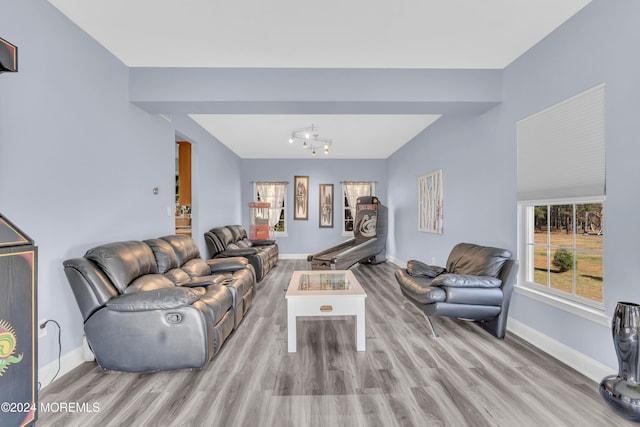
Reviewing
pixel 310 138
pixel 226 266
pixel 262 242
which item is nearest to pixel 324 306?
pixel 226 266

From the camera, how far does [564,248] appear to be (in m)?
2.65

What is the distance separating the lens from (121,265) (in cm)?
248

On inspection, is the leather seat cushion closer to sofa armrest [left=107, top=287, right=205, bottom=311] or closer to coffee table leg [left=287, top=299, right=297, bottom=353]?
coffee table leg [left=287, top=299, right=297, bottom=353]

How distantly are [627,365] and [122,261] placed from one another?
12.0 feet

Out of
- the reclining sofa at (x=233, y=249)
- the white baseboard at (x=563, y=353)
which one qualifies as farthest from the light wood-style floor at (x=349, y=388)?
the reclining sofa at (x=233, y=249)

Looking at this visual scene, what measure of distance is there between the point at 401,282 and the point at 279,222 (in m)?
5.43

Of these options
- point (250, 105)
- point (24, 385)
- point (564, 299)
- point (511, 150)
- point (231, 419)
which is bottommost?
point (231, 419)

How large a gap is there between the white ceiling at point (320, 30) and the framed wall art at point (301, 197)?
5151 millimetres

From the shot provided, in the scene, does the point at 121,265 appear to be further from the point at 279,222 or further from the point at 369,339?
the point at 279,222

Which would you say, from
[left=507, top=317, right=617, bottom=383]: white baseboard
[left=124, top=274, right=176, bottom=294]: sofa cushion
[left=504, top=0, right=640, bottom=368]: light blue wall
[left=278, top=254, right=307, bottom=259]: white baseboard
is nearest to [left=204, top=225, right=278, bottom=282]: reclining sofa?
[left=278, top=254, right=307, bottom=259]: white baseboard

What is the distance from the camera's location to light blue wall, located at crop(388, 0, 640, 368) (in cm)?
203

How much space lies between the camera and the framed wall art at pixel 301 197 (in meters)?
8.40

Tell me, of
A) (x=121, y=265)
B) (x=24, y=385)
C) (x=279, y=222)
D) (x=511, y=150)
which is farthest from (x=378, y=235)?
(x=24, y=385)

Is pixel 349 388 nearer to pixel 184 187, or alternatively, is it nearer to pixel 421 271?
pixel 421 271
